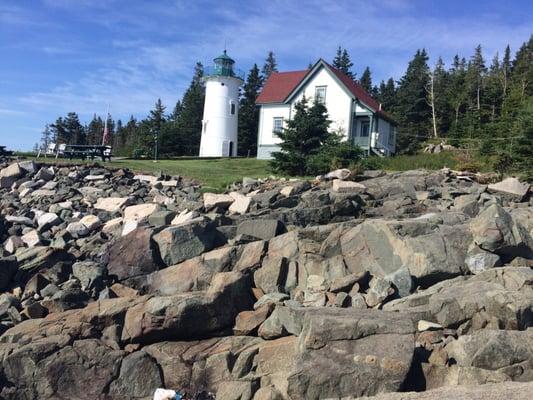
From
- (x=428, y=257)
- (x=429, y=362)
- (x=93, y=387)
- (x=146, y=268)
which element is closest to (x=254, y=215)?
(x=146, y=268)

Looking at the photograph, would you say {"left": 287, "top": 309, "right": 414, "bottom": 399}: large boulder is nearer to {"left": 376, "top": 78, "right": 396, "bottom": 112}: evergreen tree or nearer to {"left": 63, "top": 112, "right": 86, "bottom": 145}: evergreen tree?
{"left": 376, "top": 78, "right": 396, "bottom": 112}: evergreen tree

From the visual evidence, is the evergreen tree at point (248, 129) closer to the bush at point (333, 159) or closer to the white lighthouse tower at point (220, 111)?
the white lighthouse tower at point (220, 111)

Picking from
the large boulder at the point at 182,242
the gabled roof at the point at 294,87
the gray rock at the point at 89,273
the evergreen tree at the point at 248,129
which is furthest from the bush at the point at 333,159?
the evergreen tree at the point at 248,129

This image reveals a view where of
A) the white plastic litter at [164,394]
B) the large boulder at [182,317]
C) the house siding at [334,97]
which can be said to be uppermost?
the house siding at [334,97]

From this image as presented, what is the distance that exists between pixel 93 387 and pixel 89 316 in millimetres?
1491

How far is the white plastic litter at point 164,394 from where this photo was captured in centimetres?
821

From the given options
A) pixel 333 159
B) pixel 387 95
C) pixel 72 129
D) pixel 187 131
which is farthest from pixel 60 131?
pixel 333 159

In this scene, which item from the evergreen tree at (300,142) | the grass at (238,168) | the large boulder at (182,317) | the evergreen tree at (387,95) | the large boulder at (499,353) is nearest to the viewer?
the large boulder at (499,353)

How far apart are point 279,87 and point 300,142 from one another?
15373 mm

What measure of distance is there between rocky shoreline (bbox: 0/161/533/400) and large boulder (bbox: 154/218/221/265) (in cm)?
3

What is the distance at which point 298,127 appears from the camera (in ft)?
80.5

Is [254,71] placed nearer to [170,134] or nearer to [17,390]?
[170,134]

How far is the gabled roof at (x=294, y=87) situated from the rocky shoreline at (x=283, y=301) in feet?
67.7

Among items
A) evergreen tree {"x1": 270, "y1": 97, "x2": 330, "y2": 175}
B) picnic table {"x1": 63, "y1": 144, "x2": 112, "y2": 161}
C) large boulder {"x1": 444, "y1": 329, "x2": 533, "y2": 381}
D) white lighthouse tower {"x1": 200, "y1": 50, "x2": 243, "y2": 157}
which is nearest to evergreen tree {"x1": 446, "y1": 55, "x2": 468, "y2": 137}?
white lighthouse tower {"x1": 200, "y1": 50, "x2": 243, "y2": 157}
